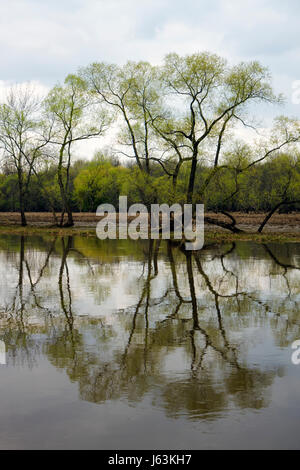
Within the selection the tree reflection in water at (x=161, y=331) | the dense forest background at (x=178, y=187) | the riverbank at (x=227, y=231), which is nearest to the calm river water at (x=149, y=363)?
the tree reflection in water at (x=161, y=331)

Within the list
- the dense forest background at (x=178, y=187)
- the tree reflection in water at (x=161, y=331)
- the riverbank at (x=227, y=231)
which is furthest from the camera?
the dense forest background at (x=178, y=187)

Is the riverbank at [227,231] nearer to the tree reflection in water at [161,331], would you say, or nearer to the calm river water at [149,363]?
the tree reflection in water at [161,331]

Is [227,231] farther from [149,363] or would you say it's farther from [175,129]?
[149,363]

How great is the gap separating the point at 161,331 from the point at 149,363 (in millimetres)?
1687

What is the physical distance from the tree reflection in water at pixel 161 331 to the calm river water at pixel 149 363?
22mm

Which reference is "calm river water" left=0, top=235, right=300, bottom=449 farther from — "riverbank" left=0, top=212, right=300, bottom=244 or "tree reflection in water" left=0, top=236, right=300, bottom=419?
"riverbank" left=0, top=212, right=300, bottom=244

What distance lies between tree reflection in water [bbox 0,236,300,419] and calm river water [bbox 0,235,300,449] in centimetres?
2

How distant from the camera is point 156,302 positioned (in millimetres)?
10867

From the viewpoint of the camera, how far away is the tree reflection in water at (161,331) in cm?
598

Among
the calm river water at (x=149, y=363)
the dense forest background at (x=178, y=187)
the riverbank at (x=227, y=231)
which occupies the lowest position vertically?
the calm river water at (x=149, y=363)

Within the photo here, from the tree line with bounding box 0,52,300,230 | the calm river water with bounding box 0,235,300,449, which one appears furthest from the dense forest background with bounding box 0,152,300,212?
the calm river water with bounding box 0,235,300,449

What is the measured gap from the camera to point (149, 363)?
6.85 metres

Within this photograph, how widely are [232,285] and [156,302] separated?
2.98m

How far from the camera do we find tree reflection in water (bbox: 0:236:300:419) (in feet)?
19.6
